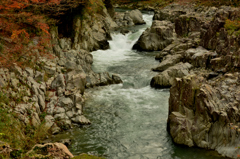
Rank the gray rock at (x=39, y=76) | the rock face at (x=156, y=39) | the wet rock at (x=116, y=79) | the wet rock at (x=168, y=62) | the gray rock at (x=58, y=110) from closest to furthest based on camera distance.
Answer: the gray rock at (x=58, y=110) → the gray rock at (x=39, y=76) → the wet rock at (x=116, y=79) → the wet rock at (x=168, y=62) → the rock face at (x=156, y=39)

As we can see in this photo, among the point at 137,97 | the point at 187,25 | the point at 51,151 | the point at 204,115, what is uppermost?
the point at 187,25

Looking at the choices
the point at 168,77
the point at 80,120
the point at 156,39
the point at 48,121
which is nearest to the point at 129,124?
the point at 80,120

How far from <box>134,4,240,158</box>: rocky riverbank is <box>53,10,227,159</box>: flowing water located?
0.71 m

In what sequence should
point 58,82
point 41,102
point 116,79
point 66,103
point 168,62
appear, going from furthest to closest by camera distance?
1. point 168,62
2. point 116,79
3. point 58,82
4. point 66,103
5. point 41,102

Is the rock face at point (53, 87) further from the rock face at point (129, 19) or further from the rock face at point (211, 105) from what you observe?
Result: the rock face at point (129, 19)

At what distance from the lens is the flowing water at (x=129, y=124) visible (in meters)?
10.2

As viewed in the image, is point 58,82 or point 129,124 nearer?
point 129,124

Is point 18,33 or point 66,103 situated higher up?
point 18,33

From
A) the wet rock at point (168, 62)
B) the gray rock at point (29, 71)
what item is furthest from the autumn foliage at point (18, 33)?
the wet rock at point (168, 62)

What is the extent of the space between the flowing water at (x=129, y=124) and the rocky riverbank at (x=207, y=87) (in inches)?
27.8

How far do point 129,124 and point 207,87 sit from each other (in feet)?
14.4

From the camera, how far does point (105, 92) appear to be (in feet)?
53.1

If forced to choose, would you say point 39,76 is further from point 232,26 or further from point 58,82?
point 232,26

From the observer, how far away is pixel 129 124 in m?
12.4
